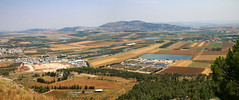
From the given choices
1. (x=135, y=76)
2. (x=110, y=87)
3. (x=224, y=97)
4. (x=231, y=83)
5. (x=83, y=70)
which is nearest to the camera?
(x=231, y=83)

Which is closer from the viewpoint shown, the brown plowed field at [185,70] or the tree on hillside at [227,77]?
the tree on hillside at [227,77]

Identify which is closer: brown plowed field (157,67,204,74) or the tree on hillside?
the tree on hillside

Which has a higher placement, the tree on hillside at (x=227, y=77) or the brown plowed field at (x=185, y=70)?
the tree on hillside at (x=227, y=77)

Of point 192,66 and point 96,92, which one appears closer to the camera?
point 96,92

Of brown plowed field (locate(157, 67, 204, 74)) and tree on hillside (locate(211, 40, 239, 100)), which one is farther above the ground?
tree on hillside (locate(211, 40, 239, 100))

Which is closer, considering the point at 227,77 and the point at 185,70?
the point at 227,77

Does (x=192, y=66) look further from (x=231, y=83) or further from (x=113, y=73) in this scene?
(x=231, y=83)

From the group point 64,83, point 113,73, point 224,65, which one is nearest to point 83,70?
point 113,73

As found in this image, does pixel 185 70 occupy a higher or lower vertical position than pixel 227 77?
lower
